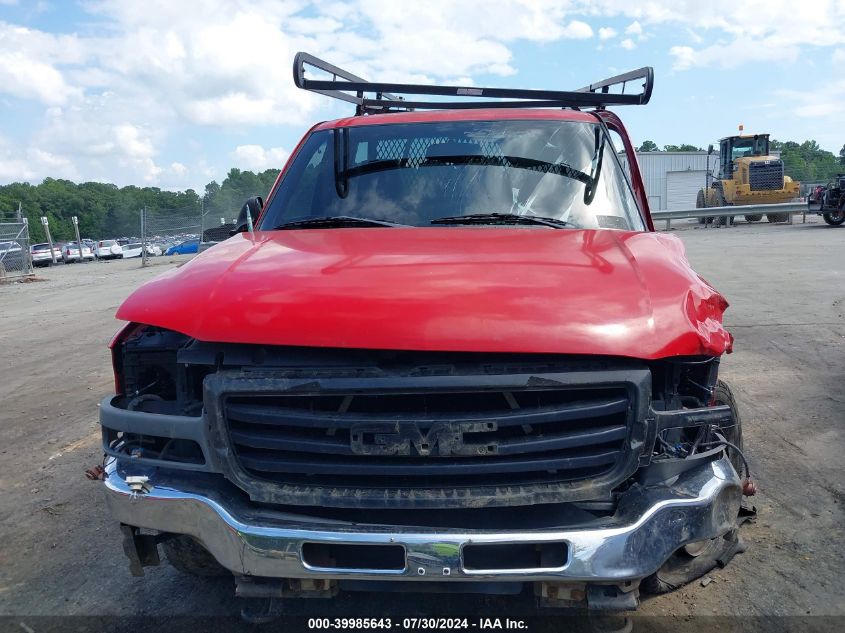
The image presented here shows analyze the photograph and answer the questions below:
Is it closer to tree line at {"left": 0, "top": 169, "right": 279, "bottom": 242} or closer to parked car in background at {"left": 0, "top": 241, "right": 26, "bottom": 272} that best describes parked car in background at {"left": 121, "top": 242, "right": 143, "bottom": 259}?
tree line at {"left": 0, "top": 169, "right": 279, "bottom": 242}

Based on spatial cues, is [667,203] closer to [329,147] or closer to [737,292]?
[737,292]

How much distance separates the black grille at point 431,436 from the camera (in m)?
2.12

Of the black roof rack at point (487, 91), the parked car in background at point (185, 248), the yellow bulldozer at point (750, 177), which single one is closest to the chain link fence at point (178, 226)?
the parked car in background at point (185, 248)

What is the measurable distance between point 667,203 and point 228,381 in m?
49.4

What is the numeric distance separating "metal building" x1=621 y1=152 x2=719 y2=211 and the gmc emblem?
156 ft

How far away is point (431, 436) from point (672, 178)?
1935 inches

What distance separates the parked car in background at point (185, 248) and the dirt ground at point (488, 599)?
944 inches

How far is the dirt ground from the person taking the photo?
2.92 m

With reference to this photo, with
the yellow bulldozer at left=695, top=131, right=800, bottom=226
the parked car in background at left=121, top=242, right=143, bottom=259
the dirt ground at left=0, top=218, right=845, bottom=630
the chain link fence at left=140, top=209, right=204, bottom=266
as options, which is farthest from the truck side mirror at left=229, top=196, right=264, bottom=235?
the parked car in background at left=121, top=242, right=143, bottom=259

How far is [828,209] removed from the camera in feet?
74.5

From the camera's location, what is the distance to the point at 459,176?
11.7 feet

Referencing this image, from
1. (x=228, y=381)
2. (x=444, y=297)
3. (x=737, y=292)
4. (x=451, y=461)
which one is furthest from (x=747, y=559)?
(x=737, y=292)

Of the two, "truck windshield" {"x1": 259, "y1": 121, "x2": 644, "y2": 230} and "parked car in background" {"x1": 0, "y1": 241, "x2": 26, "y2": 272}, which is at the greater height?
"truck windshield" {"x1": 259, "y1": 121, "x2": 644, "y2": 230}

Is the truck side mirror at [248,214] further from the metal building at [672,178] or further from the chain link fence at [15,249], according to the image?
the metal building at [672,178]
